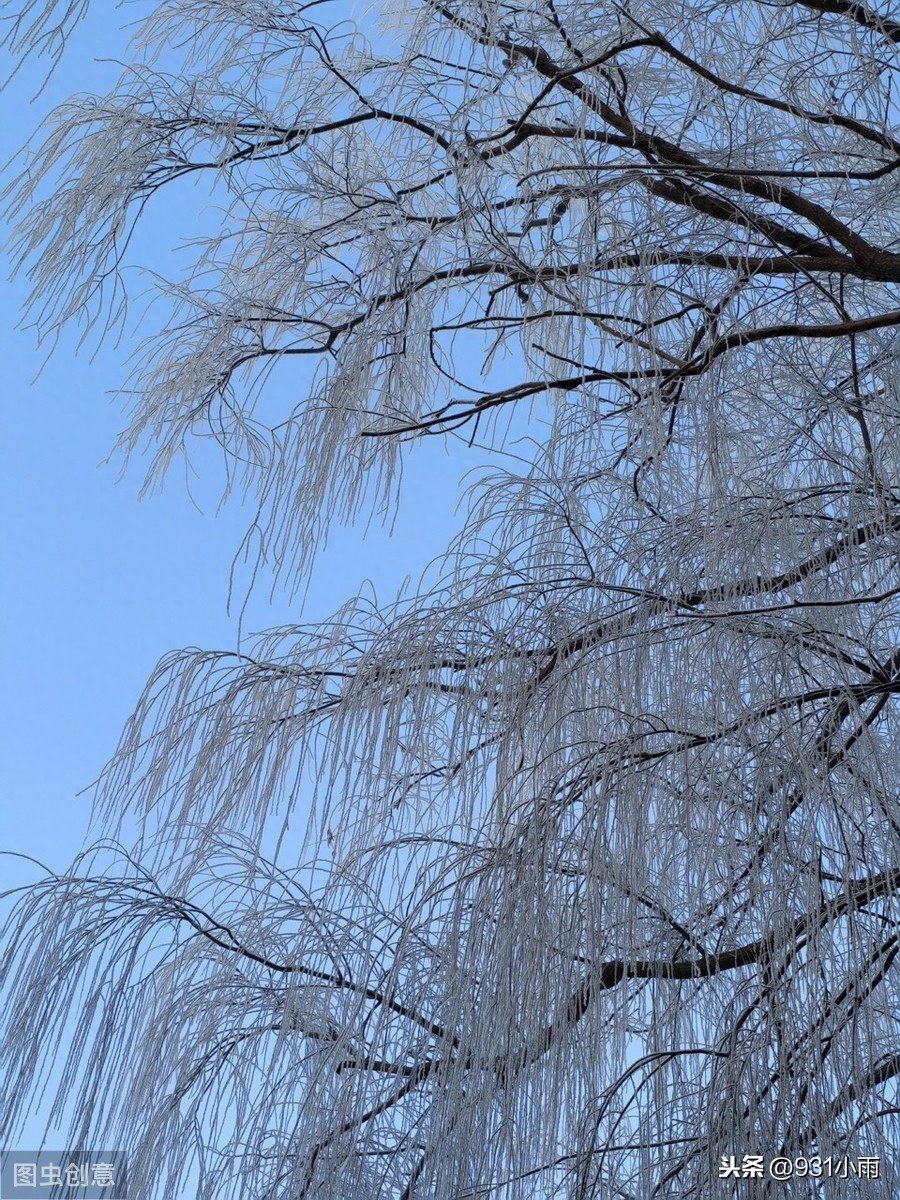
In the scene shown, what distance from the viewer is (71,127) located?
75.1 inches

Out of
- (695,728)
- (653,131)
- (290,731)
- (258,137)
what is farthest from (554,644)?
(258,137)

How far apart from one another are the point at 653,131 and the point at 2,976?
130cm

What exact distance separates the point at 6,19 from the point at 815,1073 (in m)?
1.28

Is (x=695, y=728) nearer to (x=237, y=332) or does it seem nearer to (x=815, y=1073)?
(x=815, y=1073)

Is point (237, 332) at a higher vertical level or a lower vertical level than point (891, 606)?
higher

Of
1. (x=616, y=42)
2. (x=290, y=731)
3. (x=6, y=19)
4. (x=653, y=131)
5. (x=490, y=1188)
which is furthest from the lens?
(x=653, y=131)

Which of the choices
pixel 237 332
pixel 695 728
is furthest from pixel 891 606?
pixel 237 332

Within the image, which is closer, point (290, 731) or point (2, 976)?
point (2, 976)

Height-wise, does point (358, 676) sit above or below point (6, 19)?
below

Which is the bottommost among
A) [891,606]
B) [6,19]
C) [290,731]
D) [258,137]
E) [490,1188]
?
[490,1188]

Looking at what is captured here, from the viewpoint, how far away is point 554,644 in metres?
1.54

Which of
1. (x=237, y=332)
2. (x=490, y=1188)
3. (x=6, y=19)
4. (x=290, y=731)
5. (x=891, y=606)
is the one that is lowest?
(x=490, y=1188)

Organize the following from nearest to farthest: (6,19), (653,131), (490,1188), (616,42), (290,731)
Answer: 1. (490,1188)
2. (6,19)
3. (290,731)
4. (616,42)
5. (653,131)

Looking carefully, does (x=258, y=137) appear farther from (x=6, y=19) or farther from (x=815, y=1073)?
(x=815, y=1073)
